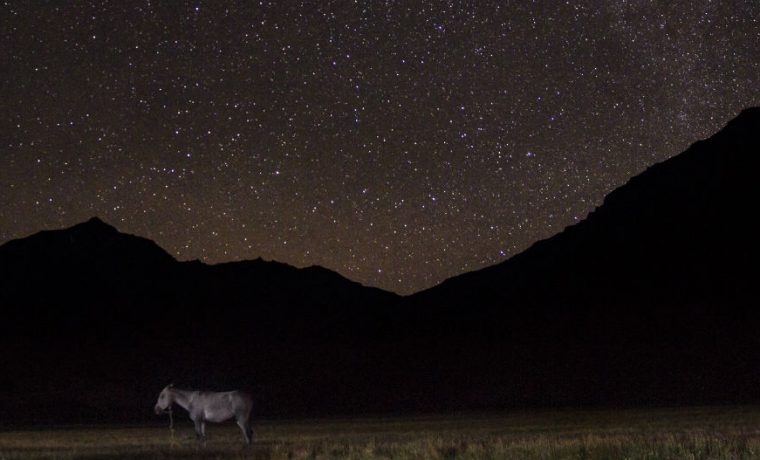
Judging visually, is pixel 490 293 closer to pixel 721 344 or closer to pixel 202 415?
pixel 721 344

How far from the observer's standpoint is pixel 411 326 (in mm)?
169125

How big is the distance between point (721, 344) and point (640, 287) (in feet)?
→ 122

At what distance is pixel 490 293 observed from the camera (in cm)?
18300

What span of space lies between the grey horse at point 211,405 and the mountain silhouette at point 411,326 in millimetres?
64210

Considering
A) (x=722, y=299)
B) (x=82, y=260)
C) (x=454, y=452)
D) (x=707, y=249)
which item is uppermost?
(x=82, y=260)

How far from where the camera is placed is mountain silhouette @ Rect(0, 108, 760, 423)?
11900 cm

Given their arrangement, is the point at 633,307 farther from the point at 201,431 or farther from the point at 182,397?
the point at 201,431

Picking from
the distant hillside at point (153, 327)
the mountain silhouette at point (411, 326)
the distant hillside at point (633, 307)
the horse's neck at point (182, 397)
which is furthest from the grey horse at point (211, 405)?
the distant hillside at point (633, 307)

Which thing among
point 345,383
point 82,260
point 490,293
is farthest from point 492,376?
point 82,260

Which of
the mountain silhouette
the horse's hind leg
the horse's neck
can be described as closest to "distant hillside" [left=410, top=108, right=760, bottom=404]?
the mountain silhouette

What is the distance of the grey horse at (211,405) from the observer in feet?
83.4

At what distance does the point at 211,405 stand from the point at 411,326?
144144 millimetres

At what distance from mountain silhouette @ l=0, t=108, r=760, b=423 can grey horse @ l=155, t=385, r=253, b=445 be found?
64.2 m

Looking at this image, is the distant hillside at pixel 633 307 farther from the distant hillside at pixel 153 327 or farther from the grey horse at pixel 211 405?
the grey horse at pixel 211 405
